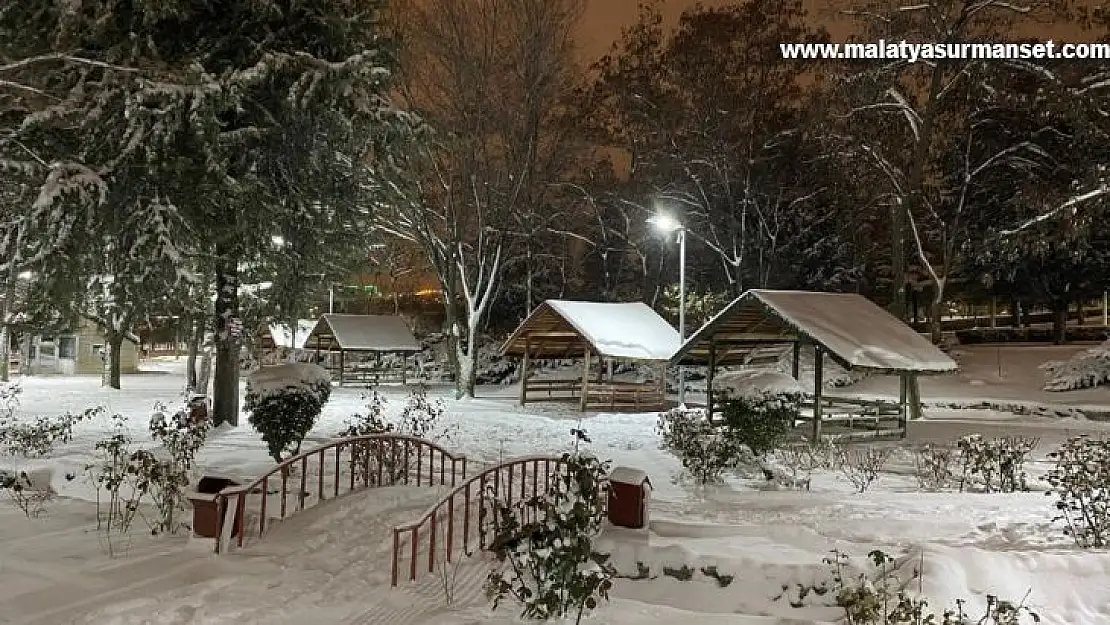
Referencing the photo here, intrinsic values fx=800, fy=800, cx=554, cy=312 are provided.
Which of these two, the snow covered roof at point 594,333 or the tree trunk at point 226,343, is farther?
the snow covered roof at point 594,333

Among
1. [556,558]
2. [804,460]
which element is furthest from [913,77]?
[556,558]

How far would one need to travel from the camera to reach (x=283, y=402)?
12594 millimetres

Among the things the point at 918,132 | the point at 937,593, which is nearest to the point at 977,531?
the point at 937,593

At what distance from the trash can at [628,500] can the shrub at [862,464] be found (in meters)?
5.39

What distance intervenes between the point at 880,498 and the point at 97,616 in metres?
9.25

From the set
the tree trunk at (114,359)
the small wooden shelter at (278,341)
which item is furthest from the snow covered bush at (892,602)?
the small wooden shelter at (278,341)

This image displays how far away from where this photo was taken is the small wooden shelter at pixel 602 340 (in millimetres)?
26547

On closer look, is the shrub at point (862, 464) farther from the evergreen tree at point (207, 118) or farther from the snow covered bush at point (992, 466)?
the evergreen tree at point (207, 118)

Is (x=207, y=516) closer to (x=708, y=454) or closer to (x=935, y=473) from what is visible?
(x=708, y=454)

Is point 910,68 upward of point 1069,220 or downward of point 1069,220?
upward

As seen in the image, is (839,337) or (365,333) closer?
(839,337)

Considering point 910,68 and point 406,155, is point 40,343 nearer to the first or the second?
point 406,155

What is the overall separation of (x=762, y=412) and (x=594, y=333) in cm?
1312

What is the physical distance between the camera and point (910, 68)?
80.2 feet
